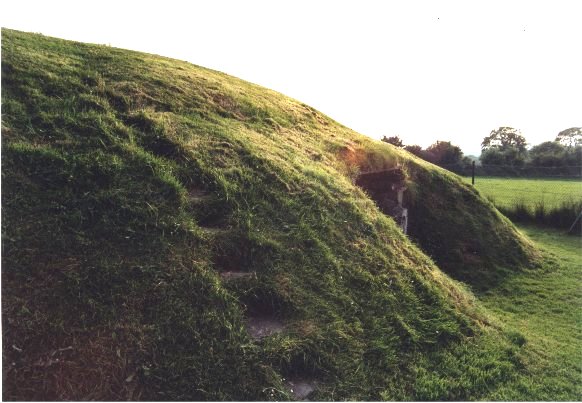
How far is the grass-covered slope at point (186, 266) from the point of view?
13.5ft

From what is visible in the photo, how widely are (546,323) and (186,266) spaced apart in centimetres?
664

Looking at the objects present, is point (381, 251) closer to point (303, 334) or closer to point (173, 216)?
point (303, 334)

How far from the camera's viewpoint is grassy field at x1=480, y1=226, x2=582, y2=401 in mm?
5469

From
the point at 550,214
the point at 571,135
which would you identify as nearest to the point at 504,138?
the point at 571,135

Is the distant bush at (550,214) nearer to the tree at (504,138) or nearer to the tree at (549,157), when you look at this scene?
the tree at (549,157)

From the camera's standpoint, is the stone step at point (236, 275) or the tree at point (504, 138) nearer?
the stone step at point (236, 275)

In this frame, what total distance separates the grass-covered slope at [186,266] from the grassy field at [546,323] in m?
0.34

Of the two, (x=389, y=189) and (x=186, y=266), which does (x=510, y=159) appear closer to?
(x=389, y=189)

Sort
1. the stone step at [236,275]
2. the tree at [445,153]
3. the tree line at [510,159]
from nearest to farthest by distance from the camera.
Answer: the stone step at [236,275], the tree line at [510,159], the tree at [445,153]

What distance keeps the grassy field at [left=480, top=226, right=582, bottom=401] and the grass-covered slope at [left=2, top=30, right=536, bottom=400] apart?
1.11 feet

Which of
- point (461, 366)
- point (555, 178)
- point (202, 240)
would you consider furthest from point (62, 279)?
point (555, 178)

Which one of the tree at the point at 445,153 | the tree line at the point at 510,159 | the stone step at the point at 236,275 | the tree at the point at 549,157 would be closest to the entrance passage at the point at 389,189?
the stone step at the point at 236,275

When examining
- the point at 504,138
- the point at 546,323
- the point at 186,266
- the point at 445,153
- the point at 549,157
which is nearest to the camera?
the point at 186,266

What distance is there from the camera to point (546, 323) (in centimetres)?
799
